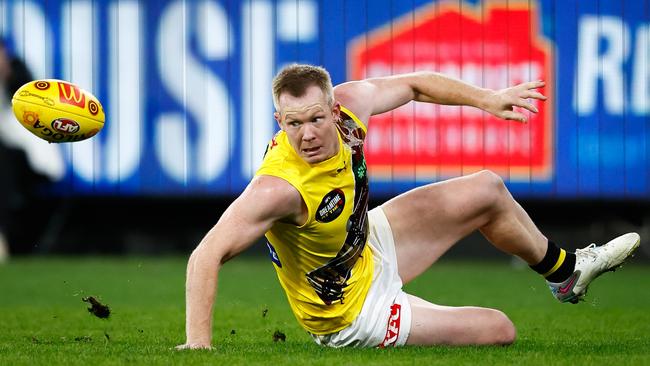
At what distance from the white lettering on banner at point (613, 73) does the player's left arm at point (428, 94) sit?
6878 millimetres

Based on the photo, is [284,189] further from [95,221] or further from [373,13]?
[95,221]

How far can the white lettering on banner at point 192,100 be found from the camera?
→ 44.6 ft

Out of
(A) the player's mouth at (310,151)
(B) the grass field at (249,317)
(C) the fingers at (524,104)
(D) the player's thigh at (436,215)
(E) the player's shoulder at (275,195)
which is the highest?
(C) the fingers at (524,104)

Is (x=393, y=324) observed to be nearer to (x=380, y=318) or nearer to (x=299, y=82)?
(x=380, y=318)

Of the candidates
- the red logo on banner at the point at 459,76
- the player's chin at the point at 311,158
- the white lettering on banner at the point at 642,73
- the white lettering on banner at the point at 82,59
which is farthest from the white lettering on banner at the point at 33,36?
the player's chin at the point at 311,158

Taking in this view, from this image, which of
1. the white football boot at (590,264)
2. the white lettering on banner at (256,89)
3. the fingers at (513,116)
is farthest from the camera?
the white lettering on banner at (256,89)

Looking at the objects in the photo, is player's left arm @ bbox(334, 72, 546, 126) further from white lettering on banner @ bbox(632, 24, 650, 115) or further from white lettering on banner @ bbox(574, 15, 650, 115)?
white lettering on banner @ bbox(632, 24, 650, 115)

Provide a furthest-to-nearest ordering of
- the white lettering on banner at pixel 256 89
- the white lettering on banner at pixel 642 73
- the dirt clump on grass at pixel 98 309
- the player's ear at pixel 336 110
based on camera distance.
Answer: the white lettering on banner at pixel 256 89 → the white lettering on banner at pixel 642 73 → the dirt clump on grass at pixel 98 309 → the player's ear at pixel 336 110

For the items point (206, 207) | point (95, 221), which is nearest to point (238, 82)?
point (206, 207)

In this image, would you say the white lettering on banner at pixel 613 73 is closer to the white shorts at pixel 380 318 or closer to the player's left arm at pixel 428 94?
the player's left arm at pixel 428 94

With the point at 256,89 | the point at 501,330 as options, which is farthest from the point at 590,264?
the point at 256,89

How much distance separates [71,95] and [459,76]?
731 centimetres

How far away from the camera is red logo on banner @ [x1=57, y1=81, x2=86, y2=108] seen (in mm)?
6711

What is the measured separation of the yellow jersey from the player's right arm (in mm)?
151
